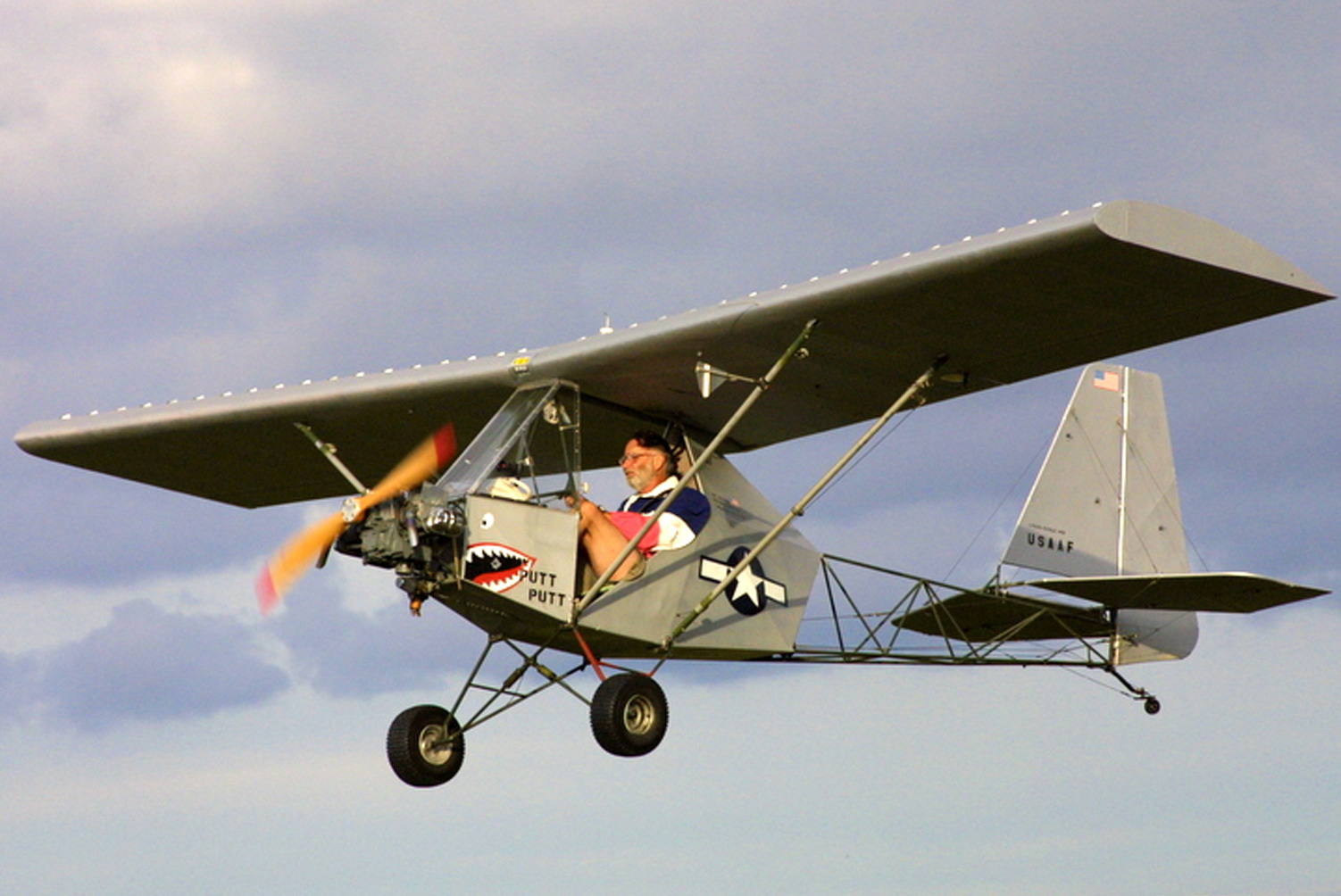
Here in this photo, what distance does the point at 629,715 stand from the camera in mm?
14242

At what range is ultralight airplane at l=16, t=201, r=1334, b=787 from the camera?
44.0 ft

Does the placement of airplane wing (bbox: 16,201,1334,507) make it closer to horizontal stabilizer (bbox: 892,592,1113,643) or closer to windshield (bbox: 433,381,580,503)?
windshield (bbox: 433,381,580,503)

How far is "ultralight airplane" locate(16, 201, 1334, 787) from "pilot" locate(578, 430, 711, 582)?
121 mm

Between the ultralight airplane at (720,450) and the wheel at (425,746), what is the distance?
17 millimetres

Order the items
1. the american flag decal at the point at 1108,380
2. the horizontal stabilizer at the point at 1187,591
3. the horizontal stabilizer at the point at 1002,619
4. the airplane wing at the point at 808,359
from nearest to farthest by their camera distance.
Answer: the airplane wing at the point at 808,359
the horizontal stabilizer at the point at 1187,591
the horizontal stabilizer at the point at 1002,619
the american flag decal at the point at 1108,380

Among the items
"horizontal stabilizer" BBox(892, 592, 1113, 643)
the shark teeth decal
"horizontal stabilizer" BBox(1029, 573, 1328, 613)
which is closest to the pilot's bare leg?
the shark teeth decal

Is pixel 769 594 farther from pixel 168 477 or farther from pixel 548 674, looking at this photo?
pixel 168 477

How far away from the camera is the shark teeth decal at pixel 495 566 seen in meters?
13.7

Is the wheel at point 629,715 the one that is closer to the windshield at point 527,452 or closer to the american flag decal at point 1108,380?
the windshield at point 527,452

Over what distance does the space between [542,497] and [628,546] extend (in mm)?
718

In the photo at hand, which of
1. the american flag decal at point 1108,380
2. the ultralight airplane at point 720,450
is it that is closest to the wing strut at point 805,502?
the ultralight airplane at point 720,450

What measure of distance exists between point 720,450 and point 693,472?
2.22 m

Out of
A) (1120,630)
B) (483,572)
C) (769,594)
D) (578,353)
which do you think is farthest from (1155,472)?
(483,572)

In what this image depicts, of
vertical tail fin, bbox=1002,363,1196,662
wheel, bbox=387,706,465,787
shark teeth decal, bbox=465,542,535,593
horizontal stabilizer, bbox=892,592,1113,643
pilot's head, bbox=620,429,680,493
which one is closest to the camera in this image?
shark teeth decal, bbox=465,542,535,593
